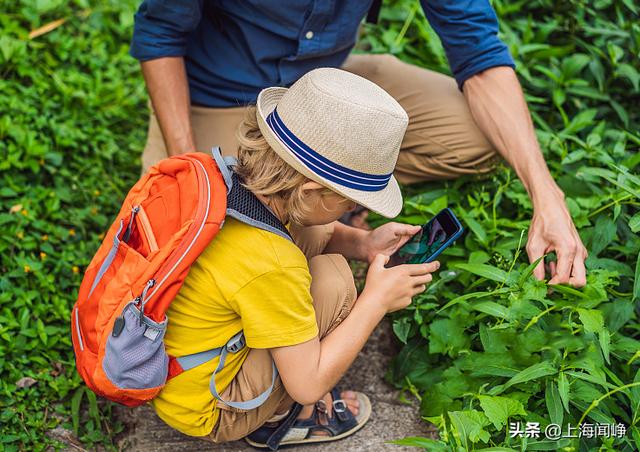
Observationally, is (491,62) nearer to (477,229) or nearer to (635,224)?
(477,229)

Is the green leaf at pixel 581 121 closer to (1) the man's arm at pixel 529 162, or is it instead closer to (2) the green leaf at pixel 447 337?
(1) the man's arm at pixel 529 162

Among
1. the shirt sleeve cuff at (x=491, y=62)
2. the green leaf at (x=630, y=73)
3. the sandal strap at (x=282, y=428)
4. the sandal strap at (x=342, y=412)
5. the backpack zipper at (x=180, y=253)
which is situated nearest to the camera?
the backpack zipper at (x=180, y=253)

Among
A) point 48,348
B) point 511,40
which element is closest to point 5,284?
point 48,348

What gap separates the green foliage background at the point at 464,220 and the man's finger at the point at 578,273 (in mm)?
38

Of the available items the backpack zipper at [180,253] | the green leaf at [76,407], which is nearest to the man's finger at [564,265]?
the backpack zipper at [180,253]

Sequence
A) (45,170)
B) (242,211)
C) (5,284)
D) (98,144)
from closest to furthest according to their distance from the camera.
A: (242,211) → (5,284) → (45,170) → (98,144)

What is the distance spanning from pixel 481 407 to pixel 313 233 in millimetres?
804

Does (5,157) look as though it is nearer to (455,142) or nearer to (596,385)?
(455,142)

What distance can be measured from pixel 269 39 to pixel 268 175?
1002mm

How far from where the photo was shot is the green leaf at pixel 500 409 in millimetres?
2088

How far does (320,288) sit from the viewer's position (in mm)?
2199

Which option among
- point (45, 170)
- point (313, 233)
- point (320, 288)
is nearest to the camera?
point (320, 288)

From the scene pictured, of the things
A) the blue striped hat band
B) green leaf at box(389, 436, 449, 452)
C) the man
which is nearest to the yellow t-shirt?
the blue striped hat band

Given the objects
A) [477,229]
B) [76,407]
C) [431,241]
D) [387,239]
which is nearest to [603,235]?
[477,229]
